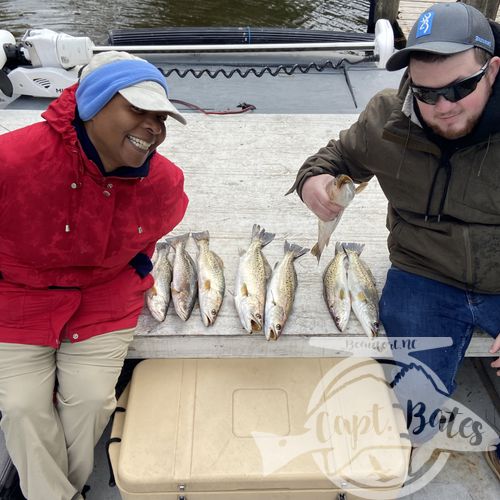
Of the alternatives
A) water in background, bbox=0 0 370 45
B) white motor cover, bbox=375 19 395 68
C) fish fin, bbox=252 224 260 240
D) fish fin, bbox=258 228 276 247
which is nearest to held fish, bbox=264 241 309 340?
fish fin, bbox=258 228 276 247

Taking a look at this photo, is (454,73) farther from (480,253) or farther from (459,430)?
(459,430)

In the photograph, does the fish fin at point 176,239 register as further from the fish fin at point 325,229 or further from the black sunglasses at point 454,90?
the black sunglasses at point 454,90

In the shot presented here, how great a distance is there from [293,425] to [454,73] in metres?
1.82

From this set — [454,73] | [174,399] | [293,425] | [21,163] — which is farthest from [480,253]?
[21,163]

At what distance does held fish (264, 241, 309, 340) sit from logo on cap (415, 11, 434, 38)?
1.50 meters

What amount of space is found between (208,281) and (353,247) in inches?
40.6

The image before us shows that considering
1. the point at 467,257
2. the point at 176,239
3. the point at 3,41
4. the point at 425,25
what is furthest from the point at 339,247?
the point at 3,41

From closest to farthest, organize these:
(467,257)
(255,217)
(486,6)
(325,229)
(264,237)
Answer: (467,257) < (325,229) < (264,237) < (255,217) < (486,6)

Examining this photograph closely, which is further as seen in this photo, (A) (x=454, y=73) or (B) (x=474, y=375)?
(B) (x=474, y=375)

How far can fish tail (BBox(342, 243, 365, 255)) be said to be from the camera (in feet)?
10.9

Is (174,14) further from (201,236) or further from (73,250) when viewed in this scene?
(73,250)

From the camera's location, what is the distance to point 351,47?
604cm

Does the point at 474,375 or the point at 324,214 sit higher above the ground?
the point at 324,214

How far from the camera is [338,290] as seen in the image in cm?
299
